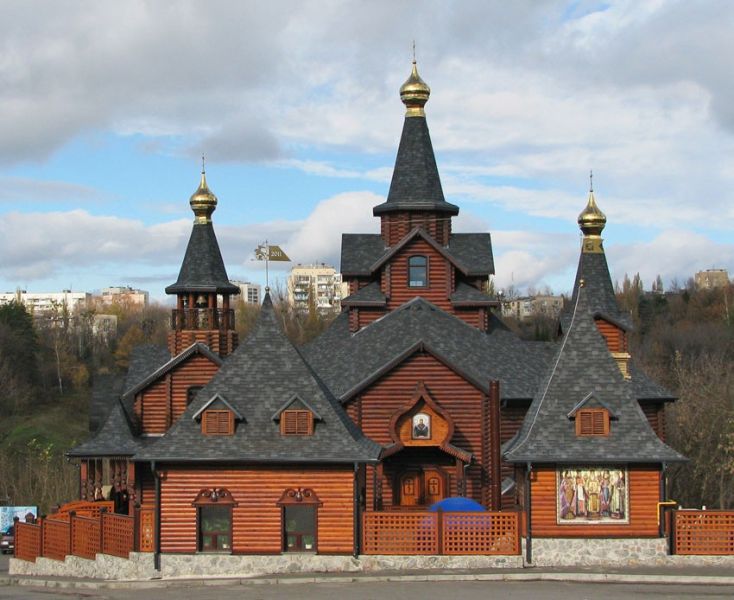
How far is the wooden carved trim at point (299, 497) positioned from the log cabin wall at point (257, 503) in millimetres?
90

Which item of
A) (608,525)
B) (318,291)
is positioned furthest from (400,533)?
(318,291)

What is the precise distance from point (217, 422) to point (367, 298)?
466 inches

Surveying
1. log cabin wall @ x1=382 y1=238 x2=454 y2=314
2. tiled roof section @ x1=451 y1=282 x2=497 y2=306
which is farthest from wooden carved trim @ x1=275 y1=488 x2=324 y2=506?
tiled roof section @ x1=451 y1=282 x2=497 y2=306

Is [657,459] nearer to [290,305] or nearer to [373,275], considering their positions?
[373,275]

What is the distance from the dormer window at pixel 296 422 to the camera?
102 feet

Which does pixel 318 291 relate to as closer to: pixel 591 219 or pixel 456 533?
pixel 591 219

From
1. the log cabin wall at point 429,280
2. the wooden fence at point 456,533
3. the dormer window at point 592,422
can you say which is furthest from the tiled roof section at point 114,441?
the dormer window at point 592,422

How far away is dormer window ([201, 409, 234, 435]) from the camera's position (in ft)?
102

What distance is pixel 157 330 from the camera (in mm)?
135125

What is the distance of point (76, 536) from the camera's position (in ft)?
110

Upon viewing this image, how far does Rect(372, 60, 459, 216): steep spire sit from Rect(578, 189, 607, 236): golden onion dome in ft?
14.3

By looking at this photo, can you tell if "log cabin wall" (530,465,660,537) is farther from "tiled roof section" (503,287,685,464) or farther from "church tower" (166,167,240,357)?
"church tower" (166,167,240,357)

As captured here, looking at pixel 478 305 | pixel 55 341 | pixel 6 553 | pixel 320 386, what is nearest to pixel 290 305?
pixel 55 341

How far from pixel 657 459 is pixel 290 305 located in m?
108
